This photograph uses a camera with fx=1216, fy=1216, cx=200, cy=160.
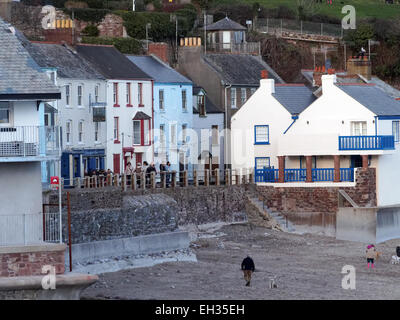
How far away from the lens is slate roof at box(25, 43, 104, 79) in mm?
62875

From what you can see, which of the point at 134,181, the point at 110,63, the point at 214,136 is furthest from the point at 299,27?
the point at 134,181

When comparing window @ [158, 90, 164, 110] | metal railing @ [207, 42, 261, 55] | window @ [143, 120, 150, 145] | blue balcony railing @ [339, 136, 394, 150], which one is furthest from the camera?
metal railing @ [207, 42, 261, 55]

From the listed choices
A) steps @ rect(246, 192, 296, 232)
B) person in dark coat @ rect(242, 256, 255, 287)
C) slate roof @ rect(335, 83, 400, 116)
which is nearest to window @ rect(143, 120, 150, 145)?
steps @ rect(246, 192, 296, 232)

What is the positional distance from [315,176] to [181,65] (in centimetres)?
1907

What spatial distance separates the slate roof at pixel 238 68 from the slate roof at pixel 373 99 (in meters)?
13.1

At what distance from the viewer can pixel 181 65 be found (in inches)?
3155

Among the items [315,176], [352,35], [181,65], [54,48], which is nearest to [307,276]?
[315,176]

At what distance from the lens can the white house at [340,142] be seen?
63156 mm

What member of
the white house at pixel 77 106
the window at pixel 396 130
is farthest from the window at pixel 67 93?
the window at pixel 396 130

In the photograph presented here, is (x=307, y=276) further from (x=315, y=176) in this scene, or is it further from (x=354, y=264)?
(x=315, y=176)

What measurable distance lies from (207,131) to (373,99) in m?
13.4

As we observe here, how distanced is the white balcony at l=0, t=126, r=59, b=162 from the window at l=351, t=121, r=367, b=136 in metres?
28.1

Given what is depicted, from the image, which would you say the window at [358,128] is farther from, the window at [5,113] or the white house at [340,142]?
the window at [5,113]

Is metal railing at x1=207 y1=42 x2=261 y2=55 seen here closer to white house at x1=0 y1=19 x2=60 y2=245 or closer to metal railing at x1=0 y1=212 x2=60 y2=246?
white house at x1=0 y1=19 x2=60 y2=245
